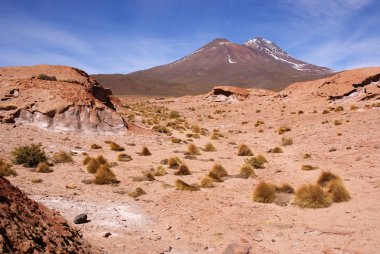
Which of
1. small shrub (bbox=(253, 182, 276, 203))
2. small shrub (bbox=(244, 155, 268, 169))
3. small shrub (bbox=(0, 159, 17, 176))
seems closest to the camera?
small shrub (bbox=(253, 182, 276, 203))

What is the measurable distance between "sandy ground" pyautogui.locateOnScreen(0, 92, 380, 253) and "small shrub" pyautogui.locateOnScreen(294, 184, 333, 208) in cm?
21

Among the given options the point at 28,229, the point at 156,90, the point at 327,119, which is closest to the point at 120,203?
Answer: the point at 28,229

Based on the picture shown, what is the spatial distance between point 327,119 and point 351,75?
544 inches

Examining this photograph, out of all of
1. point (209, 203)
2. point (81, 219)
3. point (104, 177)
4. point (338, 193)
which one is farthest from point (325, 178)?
point (81, 219)

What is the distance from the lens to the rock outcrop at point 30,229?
3734 millimetres

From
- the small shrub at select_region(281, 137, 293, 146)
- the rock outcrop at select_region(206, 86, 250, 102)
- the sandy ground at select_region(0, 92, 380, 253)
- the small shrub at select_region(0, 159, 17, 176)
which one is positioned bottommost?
the sandy ground at select_region(0, 92, 380, 253)

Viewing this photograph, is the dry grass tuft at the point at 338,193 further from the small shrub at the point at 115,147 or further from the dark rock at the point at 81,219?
the small shrub at the point at 115,147

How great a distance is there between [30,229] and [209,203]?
5.57 m

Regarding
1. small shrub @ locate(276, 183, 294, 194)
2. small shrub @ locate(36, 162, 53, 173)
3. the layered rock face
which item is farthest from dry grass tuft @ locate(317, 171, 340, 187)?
the layered rock face

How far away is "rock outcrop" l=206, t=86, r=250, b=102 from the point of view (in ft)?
164

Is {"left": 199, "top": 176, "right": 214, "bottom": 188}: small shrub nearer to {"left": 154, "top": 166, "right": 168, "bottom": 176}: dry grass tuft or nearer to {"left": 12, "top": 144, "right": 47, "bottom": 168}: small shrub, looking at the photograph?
{"left": 154, "top": 166, "right": 168, "bottom": 176}: dry grass tuft

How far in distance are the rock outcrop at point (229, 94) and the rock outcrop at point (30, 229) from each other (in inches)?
1779

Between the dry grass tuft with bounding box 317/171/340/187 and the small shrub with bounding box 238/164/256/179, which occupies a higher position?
the dry grass tuft with bounding box 317/171/340/187

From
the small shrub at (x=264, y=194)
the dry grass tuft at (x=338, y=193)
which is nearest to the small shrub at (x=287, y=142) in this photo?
the dry grass tuft at (x=338, y=193)
